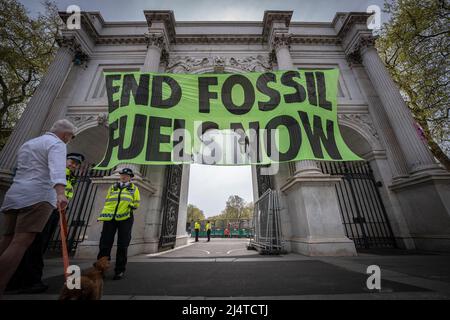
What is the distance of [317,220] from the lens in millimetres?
5906

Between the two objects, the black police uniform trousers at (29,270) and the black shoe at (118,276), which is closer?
the black police uniform trousers at (29,270)

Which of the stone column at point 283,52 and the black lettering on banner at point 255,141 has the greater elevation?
the stone column at point 283,52

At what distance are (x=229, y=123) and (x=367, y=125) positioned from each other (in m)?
7.29

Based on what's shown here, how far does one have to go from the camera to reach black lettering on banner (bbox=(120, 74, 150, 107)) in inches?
266

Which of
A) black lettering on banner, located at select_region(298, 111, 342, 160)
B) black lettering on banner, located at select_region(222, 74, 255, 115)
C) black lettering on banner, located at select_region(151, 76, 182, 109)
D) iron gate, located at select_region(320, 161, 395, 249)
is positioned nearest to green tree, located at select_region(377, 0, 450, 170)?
iron gate, located at select_region(320, 161, 395, 249)

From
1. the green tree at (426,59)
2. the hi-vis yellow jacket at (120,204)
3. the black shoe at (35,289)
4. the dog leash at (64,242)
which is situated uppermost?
the green tree at (426,59)

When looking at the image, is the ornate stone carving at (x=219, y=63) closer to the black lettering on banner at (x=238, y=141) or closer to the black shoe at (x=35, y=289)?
the black lettering on banner at (x=238, y=141)

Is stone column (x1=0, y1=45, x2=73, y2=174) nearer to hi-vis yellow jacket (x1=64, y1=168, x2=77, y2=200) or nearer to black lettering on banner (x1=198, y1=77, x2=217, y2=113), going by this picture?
hi-vis yellow jacket (x1=64, y1=168, x2=77, y2=200)

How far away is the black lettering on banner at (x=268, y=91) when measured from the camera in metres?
6.80

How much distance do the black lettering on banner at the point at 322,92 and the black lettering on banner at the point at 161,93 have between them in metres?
5.04

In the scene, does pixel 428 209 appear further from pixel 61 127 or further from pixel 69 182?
pixel 69 182

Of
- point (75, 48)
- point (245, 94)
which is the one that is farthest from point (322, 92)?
point (75, 48)

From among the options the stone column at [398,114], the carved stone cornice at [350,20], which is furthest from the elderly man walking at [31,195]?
the carved stone cornice at [350,20]

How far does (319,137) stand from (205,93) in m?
4.25
